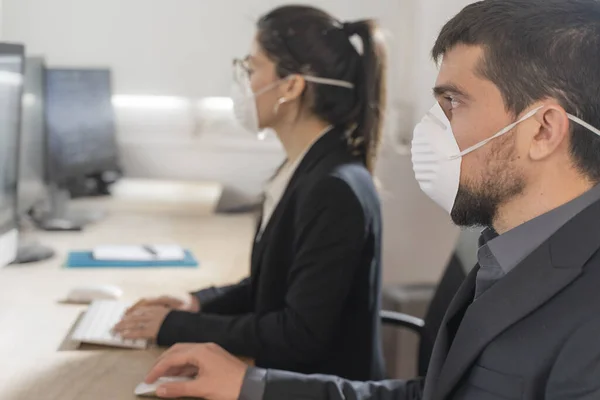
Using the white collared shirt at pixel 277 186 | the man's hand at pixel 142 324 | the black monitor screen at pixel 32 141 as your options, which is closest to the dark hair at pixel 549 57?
the white collared shirt at pixel 277 186

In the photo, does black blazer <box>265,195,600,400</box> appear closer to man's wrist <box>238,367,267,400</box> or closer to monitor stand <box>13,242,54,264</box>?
man's wrist <box>238,367,267,400</box>

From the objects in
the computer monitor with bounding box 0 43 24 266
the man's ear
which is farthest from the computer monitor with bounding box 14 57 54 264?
the man's ear

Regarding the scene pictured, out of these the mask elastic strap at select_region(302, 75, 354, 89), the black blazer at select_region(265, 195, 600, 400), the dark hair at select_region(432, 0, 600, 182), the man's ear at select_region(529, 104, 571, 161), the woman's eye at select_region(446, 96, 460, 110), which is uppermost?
the dark hair at select_region(432, 0, 600, 182)

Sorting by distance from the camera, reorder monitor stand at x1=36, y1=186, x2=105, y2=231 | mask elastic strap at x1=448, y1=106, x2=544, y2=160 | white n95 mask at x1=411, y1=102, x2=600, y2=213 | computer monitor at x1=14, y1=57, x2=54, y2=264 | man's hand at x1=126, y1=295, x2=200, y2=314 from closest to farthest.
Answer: mask elastic strap at x1=448, y1=106, x2=544, y2=160
white n95 mask at x1=411, y1=102, x2=600, y2=213
man's hand at x1=126, y1=295, x2=200, y2=314
computer monitor at x1=14, y1=57, x2=54, y2=264
monitor stand at x1=36, y1=186, x2=105, y2=231

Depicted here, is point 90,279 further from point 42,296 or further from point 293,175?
point 293,175

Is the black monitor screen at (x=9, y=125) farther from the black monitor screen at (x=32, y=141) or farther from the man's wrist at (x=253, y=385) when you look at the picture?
the man's wrist at (x=253, y=385)

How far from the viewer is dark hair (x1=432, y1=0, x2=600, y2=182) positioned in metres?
0.90

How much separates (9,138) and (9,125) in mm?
30

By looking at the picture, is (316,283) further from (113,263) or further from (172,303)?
(113,263)

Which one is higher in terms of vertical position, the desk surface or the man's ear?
the man's ear

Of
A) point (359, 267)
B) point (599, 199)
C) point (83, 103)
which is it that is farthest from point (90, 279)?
point (599, 199)

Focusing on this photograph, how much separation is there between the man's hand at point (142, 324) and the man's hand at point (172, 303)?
0.05 m

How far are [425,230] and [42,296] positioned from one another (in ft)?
4.72

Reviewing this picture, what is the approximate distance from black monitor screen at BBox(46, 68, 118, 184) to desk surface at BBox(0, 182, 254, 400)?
0.56ft
